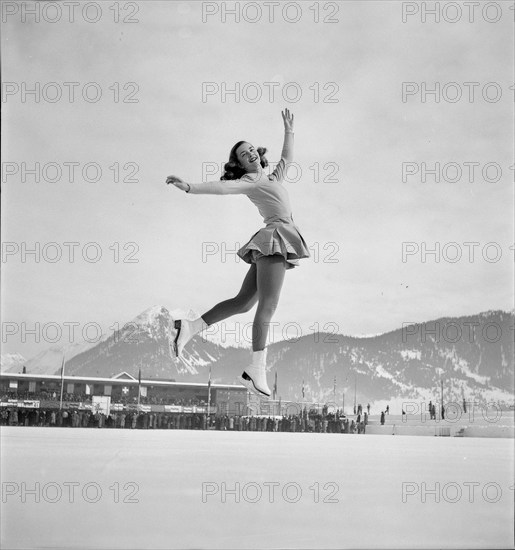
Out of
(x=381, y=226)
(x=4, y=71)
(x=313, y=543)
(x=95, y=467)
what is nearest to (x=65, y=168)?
(x=4, y=71)

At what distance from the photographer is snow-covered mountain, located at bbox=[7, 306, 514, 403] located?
5.38 m

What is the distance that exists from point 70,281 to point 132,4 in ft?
12.2

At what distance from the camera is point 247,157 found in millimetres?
3229

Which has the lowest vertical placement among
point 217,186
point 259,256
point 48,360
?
point 48,360

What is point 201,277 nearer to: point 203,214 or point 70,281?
point 203,214

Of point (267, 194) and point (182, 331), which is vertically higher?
point (267, 194)

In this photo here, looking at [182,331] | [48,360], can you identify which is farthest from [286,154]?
[48,360]

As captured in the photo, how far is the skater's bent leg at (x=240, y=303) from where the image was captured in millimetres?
3181

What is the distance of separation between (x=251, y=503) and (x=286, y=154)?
5.47 ft

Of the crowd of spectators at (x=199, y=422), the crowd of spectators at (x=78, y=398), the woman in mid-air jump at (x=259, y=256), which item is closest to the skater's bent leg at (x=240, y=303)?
the woman in mid-air jump at (x=259, y=256)

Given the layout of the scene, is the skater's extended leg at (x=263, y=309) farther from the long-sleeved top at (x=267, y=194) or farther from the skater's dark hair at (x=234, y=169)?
the skater's dark hair at (x=234, y=169)

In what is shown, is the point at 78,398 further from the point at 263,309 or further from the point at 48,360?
the point at 263,309

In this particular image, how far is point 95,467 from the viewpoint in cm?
291

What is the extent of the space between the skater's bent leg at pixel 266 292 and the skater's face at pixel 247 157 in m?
0.44
